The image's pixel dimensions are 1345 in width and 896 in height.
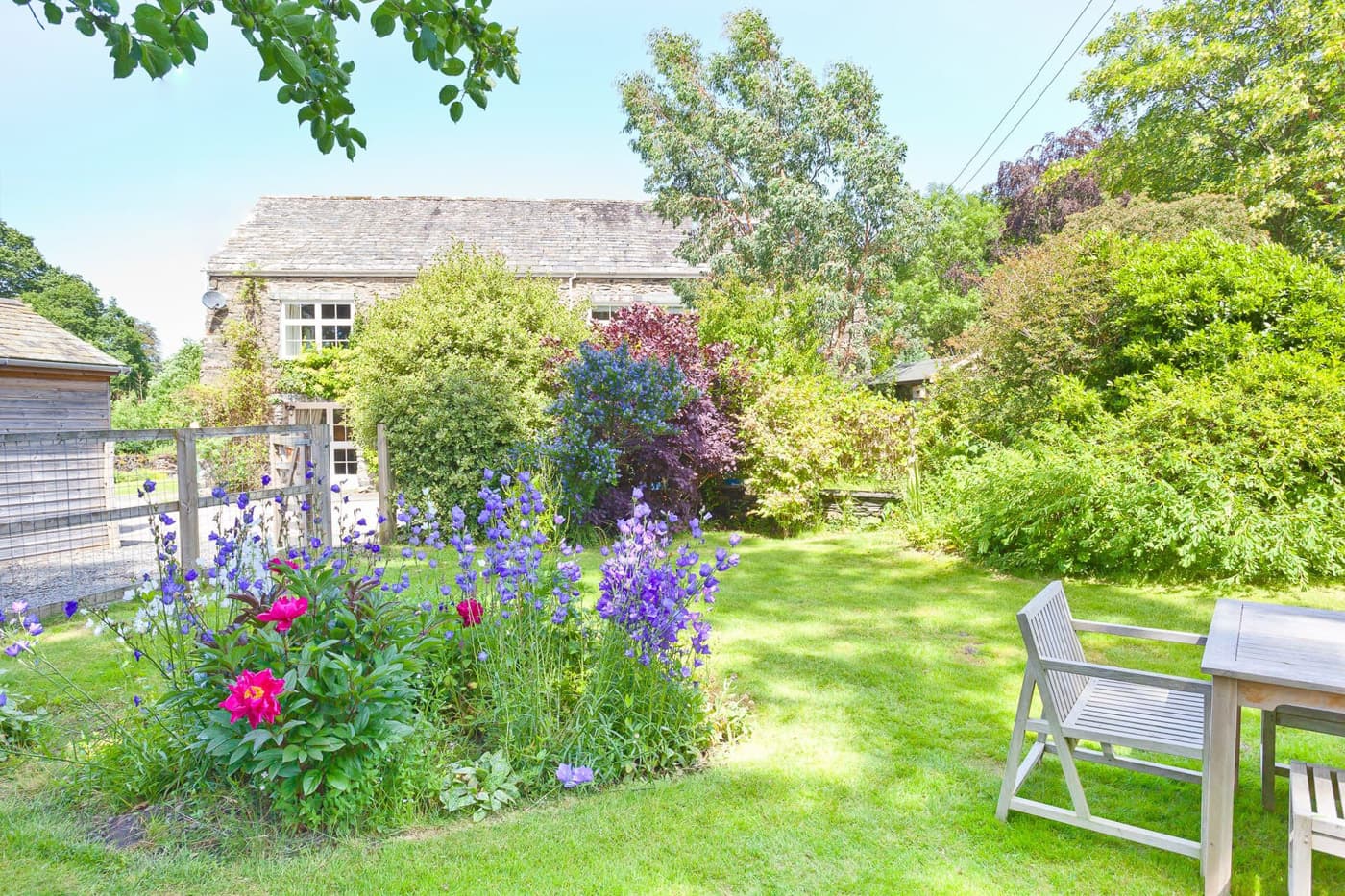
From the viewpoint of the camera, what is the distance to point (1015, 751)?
2691 mm

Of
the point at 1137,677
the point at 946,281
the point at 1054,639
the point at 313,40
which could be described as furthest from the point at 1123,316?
the point at 946,281

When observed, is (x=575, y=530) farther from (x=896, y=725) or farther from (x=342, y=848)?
(x=342, y=848)

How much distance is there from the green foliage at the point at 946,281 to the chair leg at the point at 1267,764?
2139cm

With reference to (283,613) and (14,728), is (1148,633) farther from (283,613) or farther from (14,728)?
(14,728)

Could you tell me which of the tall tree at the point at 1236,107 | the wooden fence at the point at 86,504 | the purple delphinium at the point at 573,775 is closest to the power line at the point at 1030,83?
the tall tree at the point at 1236,107

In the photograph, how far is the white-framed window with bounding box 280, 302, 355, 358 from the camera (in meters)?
16.0

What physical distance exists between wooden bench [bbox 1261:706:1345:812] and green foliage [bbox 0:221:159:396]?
42.8 meters

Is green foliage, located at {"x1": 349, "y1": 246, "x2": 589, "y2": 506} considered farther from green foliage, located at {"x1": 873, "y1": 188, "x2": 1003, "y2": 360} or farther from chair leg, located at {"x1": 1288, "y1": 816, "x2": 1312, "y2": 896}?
green foliage, located at {"x1": 873, "y1": 188, "x2": 1003, "y2": 360}

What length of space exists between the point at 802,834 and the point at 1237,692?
1.50 meters

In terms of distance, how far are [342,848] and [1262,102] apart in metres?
18.0

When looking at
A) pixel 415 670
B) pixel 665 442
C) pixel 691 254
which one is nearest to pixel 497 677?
pixel 415 670

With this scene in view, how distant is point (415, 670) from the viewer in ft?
9.06

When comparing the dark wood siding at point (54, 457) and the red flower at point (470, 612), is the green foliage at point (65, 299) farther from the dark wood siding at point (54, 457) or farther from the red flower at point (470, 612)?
the red flower at point (470, 612)

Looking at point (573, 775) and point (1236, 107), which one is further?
point (1236, 107)
